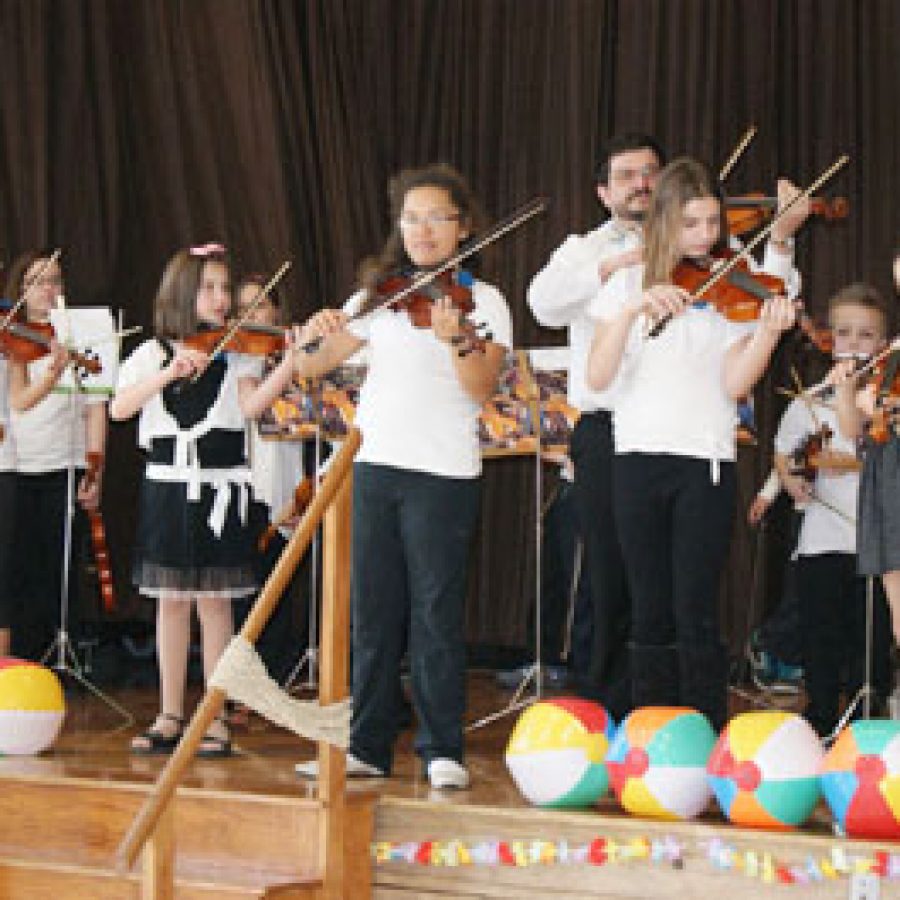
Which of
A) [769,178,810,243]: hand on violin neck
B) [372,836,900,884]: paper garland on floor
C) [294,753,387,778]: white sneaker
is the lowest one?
[372,836,900,884]: paper garland on floor

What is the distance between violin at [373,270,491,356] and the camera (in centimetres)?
430

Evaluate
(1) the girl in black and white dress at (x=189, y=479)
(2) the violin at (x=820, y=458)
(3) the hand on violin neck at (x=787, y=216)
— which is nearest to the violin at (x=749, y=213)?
(3) the hand on violin neck at (x=787, y=216)

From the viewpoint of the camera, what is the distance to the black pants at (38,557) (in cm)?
637

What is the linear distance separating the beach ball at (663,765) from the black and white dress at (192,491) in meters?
1.48

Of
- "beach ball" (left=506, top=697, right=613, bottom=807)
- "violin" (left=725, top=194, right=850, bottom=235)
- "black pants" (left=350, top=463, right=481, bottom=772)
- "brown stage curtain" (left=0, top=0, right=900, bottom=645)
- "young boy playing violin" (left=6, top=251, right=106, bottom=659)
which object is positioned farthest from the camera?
"brown stage curtain" (left=0, top=0, right=900, bottom=645)

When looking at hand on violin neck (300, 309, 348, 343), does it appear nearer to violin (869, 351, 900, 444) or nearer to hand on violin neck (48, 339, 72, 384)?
violin (869, 351, 900, 444)

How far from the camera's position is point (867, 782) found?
148 inches

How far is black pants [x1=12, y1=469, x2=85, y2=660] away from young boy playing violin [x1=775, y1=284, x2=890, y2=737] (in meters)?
2.52

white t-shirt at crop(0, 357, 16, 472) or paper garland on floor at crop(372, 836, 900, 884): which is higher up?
white t-shirt at crop(0, 357, 16, 472)

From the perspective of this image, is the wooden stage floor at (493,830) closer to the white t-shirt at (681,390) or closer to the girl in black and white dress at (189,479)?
the girl in black and white dress at (189,479)

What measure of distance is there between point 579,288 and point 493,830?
1463 millimetres

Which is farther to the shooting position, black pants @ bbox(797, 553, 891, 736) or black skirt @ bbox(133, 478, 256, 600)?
black pants @ bbox(797, 553, 891, 736)

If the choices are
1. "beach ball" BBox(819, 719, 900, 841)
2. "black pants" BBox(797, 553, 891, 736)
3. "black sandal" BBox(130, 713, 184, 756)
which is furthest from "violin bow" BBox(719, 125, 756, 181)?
"black sandal" BBox(130, 713, 184, 756)

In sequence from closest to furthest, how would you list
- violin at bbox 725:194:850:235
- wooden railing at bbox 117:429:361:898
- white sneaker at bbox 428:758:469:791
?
wooden railing at bbox 117:429:361:898
white sneaker at bbox 428:758:469:791
violin at bbox 725:194:850:235
